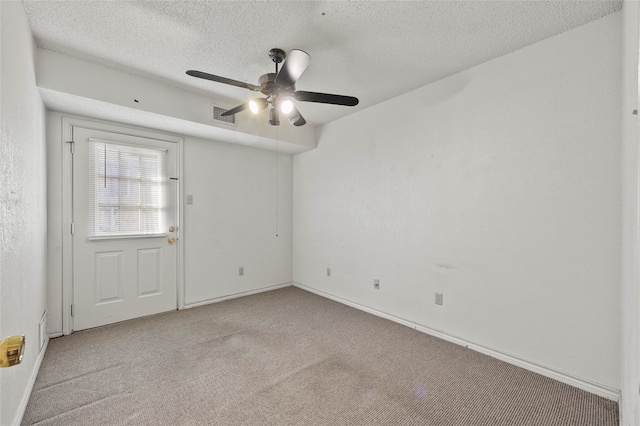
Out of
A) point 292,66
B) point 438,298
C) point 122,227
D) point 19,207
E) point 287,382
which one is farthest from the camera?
point 122,227

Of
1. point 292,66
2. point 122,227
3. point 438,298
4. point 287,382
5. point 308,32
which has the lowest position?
point 287,382

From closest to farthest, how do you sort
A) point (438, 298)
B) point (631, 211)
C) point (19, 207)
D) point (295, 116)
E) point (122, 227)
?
point (631, 211)
point (19, 207)
point (295, 116)
point (438, 298)
point (122, 227)

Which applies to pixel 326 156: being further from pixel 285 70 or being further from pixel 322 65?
pixel 285 70

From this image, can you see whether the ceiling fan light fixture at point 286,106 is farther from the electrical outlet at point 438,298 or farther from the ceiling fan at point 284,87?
the electrical outlet at point 438,298

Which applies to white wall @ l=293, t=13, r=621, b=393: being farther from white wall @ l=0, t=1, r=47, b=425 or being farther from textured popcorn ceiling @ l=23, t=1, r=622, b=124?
white wall @ l=0, t=1, r=47, b=425

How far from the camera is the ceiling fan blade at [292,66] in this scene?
1.86 metres

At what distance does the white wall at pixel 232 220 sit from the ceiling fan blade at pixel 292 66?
2187 millimetres

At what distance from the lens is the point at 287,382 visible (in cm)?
214

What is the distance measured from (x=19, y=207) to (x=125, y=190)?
1674 mm

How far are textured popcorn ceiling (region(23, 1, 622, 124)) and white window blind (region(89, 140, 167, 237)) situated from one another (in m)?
1.03

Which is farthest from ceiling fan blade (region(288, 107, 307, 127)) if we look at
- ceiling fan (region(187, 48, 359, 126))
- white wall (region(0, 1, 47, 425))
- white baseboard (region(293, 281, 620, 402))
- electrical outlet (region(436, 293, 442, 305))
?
white baseboard (region(293, 281, 620, 402))

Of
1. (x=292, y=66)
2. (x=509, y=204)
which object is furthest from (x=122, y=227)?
(x=509, y=204)

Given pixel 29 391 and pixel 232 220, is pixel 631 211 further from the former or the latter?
pixel 232 220

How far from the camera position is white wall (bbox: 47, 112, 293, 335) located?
3832mm
